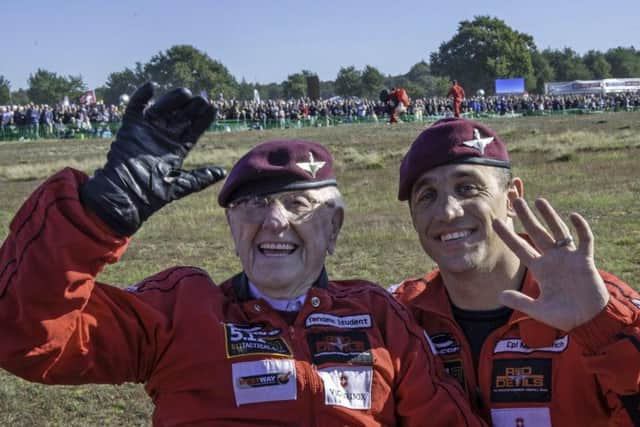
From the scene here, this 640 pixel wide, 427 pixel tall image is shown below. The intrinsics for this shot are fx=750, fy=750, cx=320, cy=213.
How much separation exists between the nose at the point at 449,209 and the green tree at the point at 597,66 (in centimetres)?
11415

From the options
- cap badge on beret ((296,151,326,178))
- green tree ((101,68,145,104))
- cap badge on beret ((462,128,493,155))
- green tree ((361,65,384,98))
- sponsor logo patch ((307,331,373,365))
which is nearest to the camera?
sponsor logo patch ((307,331,373,365))

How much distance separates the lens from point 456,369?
2869 mm

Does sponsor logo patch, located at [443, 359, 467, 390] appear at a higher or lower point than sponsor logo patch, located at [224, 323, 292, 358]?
→ lower

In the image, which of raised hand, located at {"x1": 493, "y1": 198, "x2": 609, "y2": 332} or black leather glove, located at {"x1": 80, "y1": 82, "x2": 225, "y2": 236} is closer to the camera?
black leather glove, located at {"x1": 80, "y1": 82, "x2": 225, "y2": 236}

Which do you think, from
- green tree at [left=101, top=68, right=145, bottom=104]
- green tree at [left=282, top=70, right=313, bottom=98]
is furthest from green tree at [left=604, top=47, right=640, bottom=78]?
green tree at [left=101, top=68, right=145, bottom=104]

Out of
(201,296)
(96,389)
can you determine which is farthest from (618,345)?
(96,389)

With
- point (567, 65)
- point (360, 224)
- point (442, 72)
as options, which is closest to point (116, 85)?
point (442, 72)

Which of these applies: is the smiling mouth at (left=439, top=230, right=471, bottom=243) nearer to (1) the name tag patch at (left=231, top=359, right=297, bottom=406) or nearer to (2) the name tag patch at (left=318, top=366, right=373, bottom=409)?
(2) the name tag patch at (left=318, top=366, right=373, bottom=409)

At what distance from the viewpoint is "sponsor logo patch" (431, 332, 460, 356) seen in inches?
115

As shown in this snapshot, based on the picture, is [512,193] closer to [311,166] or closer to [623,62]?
[311,166]

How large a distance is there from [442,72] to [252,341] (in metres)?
106

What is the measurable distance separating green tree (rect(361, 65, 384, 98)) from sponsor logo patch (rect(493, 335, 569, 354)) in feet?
280

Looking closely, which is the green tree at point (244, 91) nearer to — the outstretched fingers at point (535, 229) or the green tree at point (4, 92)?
the green tree at point (4, 92)

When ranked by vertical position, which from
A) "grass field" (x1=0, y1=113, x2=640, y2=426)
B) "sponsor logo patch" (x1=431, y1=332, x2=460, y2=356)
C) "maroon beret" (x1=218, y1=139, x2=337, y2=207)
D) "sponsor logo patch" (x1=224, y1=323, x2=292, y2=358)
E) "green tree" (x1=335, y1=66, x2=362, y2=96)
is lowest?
"grass field" (x1=0, y1=113, x2=640, y2=426)
